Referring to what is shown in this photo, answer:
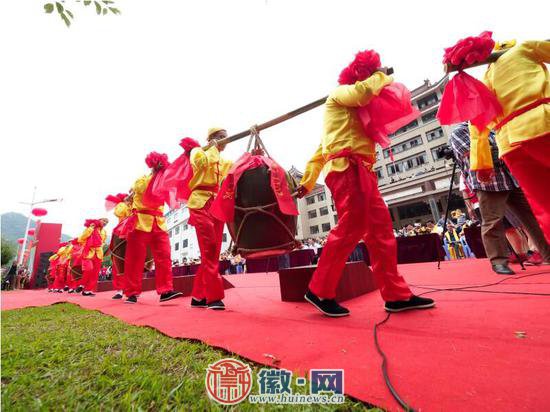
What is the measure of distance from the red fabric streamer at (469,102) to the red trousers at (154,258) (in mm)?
3814

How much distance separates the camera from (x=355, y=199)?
201cm

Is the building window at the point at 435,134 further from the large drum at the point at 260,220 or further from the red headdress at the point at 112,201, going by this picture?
the large drum at the point at 260,220

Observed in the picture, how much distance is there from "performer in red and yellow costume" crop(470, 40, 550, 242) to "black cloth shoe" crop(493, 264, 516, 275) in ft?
6.21

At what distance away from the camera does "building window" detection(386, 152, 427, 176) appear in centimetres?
2836

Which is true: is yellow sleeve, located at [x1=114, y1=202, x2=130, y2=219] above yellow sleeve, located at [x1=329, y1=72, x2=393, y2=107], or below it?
above

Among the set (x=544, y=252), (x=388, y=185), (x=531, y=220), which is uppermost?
(x=388, y=185)

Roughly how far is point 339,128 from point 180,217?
157 feet

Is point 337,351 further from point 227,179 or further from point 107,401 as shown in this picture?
point 227,179

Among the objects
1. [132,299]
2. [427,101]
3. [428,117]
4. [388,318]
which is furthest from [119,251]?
[427,101]

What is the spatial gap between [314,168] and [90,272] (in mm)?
7831

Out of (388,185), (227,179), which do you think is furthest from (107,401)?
(388,185)

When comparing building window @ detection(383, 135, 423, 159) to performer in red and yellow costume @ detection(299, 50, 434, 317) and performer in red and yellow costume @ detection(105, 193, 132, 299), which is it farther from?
performer in red and yellow costume @ detection(299, 50, 434, 317)

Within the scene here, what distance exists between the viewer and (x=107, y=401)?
91 cm

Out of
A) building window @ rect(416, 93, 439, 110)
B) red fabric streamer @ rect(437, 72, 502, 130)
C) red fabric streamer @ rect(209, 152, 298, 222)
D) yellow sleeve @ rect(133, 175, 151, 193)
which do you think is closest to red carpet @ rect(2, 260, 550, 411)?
red fabric streamer @ rect(209, 152, 298, 222)
